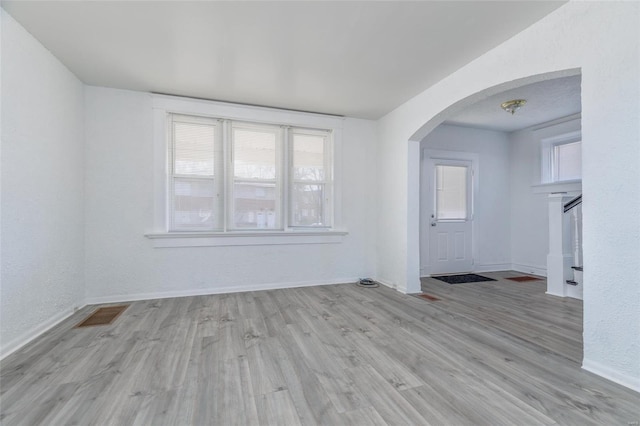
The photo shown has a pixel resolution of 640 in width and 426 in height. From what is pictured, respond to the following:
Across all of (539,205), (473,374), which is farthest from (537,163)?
(473,374)

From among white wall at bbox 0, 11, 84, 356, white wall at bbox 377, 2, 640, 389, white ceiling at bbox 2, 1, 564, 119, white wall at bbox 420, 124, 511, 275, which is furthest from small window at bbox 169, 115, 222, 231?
white wall at bbox 420, 124, 511, 275

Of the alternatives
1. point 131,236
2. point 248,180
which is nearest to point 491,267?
point 248,180

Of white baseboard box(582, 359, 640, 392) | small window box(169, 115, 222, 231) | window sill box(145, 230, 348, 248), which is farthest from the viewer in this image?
small window box(169, 115, 222, 231)

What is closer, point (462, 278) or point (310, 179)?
point (310, 179)

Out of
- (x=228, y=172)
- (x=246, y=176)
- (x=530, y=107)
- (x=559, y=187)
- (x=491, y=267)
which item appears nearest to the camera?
(x=228, y=172)

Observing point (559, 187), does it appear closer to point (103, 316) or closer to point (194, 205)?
point (194, 205)

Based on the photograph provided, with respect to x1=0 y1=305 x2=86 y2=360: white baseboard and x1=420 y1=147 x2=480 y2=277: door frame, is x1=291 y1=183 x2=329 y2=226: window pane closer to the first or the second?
x1=420 y1=147 x2=480 y2=277: door frame

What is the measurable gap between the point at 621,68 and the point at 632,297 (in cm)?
145

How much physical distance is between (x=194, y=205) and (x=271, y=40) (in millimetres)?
2362

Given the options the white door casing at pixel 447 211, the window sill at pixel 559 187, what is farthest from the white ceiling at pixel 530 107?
the window sill at pixel 559 187

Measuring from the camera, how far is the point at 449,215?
525 centimetres

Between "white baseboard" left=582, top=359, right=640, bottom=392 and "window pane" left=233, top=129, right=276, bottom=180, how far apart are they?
379 cm

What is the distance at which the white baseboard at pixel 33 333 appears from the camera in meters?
2.15

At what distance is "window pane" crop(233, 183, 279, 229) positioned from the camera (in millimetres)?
4039
